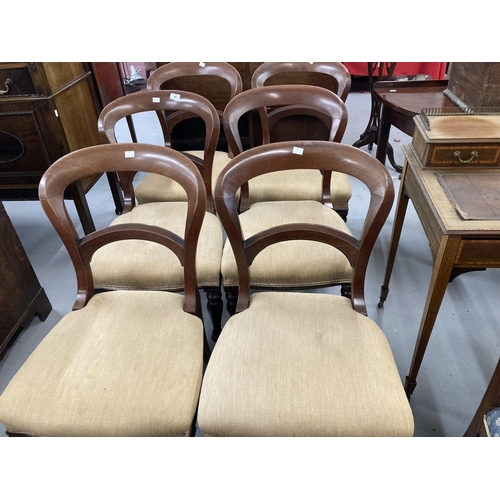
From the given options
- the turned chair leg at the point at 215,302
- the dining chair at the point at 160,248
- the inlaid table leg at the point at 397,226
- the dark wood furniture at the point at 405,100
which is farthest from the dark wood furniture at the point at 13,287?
the dark wood furniture at the point at 405,100

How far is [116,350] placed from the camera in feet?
2.81

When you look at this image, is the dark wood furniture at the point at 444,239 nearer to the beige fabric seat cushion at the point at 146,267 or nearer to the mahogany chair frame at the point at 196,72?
the beige fabric seat cushion at the point at 146,267

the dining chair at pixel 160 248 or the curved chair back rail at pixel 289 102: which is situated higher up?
the curved chair back rail at pixel 289 102

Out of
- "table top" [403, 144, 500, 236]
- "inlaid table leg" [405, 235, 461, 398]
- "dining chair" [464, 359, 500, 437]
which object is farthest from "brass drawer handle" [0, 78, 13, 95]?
"dining chair" [464, 359, 500, 437]

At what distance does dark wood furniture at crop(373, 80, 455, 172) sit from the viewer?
5.18ft

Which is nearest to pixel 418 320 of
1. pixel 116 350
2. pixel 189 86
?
pixel 116 350

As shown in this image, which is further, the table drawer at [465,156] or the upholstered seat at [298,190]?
the upholstered seat at [298,190]

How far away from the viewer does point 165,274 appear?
107 cm

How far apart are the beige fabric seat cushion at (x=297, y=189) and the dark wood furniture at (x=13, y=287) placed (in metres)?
0.86

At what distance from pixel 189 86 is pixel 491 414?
6.57 feet

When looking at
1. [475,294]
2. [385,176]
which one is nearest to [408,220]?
[475,294]

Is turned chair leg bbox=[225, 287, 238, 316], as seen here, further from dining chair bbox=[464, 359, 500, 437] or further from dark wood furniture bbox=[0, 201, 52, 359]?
dark wood furniture bbox=[0, 201, 52, 359]

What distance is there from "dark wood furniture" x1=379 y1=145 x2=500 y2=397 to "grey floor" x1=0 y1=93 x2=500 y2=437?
0.55ft

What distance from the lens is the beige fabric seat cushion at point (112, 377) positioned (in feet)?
2.44
